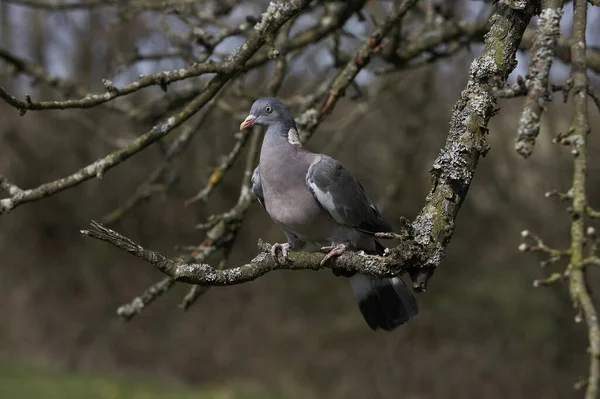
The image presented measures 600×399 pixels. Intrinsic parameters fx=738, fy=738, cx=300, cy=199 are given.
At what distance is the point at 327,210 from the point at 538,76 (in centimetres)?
152

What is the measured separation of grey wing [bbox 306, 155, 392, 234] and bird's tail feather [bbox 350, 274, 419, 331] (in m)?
0.26

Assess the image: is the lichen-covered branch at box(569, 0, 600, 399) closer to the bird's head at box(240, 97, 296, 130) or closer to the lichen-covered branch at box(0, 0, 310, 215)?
the lichen-covered branch at box(0, 0, 310, 215)

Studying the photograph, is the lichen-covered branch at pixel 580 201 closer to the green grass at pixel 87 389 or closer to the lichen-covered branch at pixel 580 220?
the lichen-covered branch at pixel 580 220

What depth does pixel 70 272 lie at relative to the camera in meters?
13.4

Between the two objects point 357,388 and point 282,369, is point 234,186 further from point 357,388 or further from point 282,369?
point 357,388

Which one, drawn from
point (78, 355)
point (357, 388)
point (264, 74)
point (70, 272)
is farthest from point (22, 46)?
point (357, 388)

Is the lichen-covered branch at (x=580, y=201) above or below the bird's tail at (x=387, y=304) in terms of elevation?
below

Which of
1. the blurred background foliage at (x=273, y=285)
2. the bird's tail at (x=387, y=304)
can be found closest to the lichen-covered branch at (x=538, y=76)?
the bird's tail at (x=387, y=304)

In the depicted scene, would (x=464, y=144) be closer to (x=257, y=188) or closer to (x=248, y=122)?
(x=257, y=188)

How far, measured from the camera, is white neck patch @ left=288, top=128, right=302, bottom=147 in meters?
3.46

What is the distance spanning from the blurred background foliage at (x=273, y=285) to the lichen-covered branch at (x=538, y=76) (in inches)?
195

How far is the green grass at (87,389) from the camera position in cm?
862

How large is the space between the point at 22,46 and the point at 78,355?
7.04 m

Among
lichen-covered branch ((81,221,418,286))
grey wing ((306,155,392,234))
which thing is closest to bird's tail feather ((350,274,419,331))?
grey wing ((306,155,392,234))
